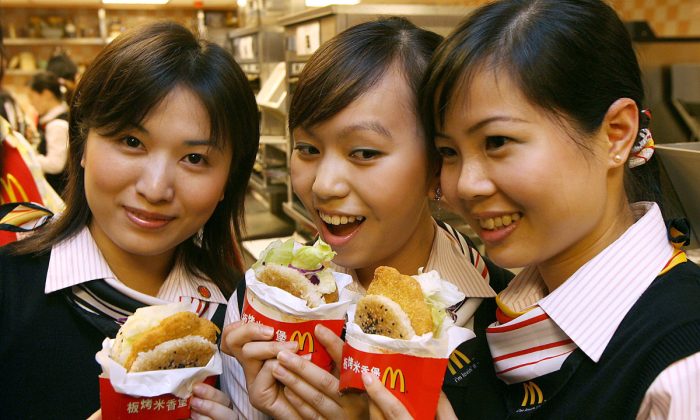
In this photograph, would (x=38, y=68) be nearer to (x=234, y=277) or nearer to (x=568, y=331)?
(x=234, y=277)

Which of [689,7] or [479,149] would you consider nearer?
[479,149]

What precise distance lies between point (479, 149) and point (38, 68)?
33.4 ft

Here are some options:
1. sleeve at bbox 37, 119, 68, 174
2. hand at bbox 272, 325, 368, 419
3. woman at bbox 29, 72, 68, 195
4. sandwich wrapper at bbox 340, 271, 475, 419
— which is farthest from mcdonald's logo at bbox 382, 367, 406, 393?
sleeve at bbox 37, 119, 68, 174

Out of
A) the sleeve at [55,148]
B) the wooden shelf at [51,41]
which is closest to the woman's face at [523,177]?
the sleeve at [55,148]

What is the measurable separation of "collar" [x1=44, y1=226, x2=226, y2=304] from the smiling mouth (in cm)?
44

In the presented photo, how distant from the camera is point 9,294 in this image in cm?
149

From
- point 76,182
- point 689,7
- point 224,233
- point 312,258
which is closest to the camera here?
point 312,258

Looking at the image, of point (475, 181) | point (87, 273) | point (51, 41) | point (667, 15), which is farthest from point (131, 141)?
point (51, 41)

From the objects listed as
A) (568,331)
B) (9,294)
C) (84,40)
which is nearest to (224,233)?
(9,294)

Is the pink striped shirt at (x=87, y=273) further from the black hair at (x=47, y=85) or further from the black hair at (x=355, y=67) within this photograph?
the black hair at (x=47, y=85)

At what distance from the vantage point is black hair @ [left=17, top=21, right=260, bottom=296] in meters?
1.53

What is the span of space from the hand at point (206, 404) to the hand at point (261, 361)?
8 centimetres

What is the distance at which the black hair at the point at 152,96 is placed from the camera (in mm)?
1527

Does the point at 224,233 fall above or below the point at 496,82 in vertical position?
below
